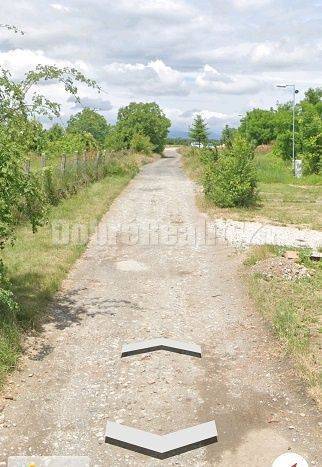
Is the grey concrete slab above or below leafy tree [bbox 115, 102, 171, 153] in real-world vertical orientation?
below

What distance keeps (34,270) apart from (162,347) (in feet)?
12.4

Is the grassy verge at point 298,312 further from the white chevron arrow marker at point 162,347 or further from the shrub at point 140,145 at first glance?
the shrub at point 140,145

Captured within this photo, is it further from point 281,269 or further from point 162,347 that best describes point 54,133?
point 281,269

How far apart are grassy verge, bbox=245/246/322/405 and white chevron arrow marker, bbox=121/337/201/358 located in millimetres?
1214

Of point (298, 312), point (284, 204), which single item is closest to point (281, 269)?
point (298, 312)

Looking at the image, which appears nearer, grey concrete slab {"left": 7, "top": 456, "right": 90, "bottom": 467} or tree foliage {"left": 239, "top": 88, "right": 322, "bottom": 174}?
grey concrete slab {"left": 7, "top": 456, "right": 90, "bottom": 467}

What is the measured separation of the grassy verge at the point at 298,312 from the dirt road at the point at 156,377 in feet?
0.61

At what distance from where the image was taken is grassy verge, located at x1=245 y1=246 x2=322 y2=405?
585cm

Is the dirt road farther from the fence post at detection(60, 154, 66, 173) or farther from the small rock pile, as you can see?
the fence post at detection(60, 154, 66, 173)

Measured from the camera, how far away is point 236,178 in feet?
54.2

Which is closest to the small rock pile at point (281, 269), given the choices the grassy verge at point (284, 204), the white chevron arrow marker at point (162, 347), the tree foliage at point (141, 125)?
the white chevron arrow marker at point (162, 347)

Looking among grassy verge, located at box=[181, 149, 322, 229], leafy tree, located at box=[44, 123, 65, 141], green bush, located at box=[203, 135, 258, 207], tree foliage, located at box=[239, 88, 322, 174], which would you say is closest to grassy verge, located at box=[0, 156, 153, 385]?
leafy tree, located at box=[44, 123, 65, 141]

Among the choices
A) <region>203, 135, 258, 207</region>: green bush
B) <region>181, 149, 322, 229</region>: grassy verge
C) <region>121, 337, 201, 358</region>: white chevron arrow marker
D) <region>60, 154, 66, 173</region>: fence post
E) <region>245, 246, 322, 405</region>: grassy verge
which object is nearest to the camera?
<region>245, 246, 322, 405</region>: grassy verge

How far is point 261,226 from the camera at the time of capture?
14344 millimetres
